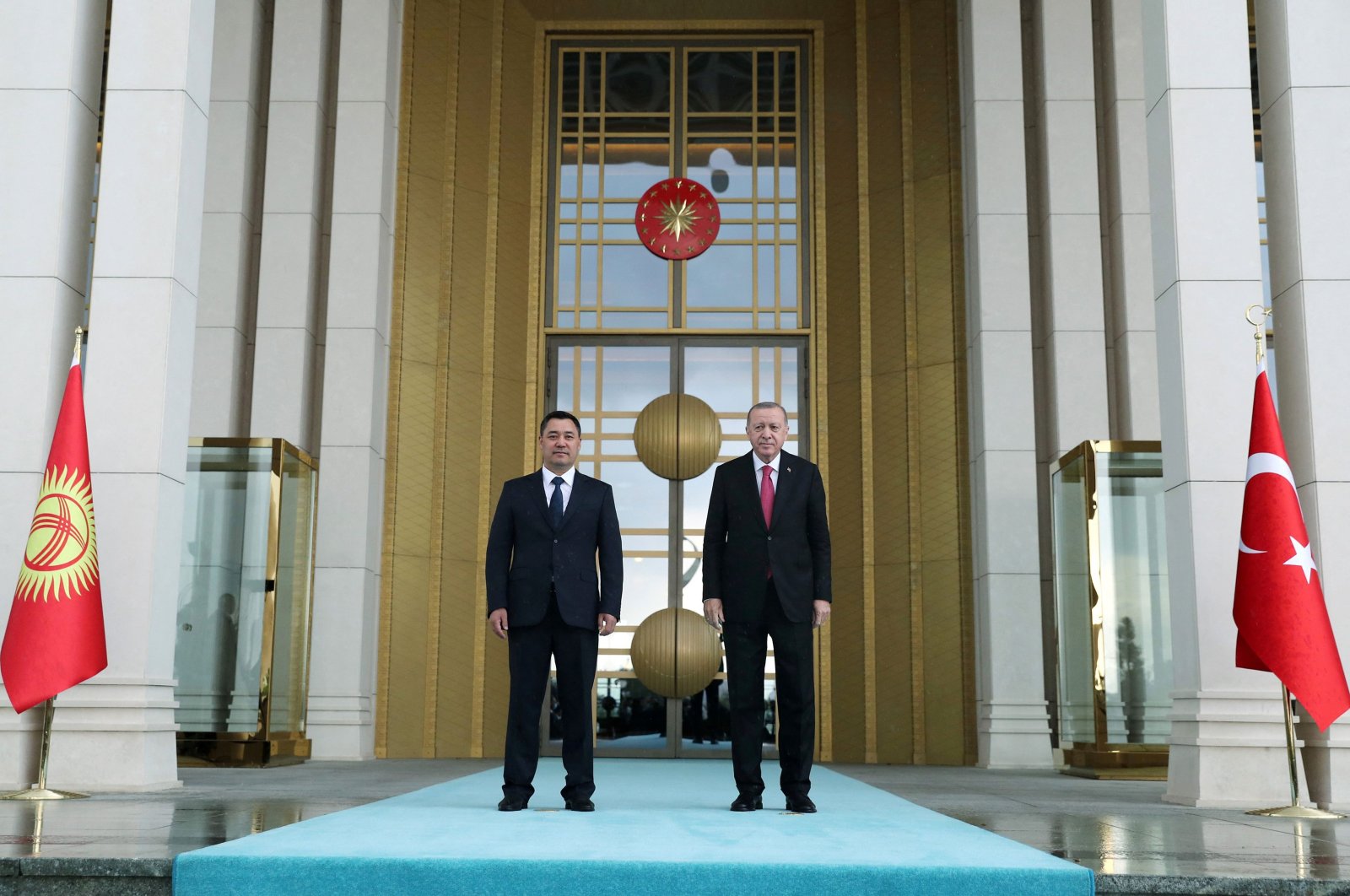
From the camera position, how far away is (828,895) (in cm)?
414

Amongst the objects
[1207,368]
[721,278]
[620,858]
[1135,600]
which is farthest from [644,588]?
[620,858]

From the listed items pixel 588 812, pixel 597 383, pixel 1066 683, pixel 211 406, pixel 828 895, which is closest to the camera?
pixel 828 895

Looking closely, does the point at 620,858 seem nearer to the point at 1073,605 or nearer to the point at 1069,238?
the point at 1073,605

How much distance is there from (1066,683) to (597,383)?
617cm

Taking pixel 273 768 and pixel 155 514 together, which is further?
pixel 273 768

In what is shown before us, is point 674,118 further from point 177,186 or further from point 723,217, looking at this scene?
point 177,186

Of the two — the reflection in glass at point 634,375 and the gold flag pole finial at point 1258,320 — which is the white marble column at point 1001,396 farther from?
the gold flag pole finial at point 1258,320

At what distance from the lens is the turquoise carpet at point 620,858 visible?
4180mm

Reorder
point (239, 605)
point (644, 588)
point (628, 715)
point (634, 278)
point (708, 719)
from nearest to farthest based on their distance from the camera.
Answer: point (239, 605) → point (708, 719) → point (628, 715) → point (644, 588) → point (634, 278)

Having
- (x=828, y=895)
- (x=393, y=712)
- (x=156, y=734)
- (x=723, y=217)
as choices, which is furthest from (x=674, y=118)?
(x=828, y=895)

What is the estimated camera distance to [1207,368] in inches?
313

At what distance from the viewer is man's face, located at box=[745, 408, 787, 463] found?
255 inches

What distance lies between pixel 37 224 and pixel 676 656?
7810 mm

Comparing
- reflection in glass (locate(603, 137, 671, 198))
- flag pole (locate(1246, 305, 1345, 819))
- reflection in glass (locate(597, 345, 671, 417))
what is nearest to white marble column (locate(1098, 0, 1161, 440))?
reflection in glass (locate(597, 345, 671, 417))
